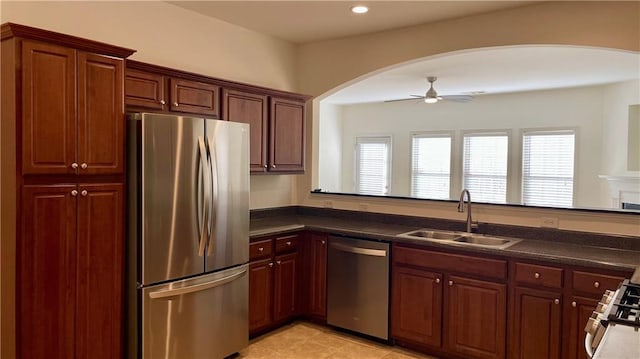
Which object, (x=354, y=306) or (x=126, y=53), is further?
(x=354, y=306)

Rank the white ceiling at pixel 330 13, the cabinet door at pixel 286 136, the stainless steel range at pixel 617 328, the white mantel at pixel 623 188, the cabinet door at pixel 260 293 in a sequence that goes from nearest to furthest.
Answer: the stainless steel range at pixel 617 328 < the white ceiling at pixel 330 13 < the cabinet door at pixel 260 293 < the cabinet door at pixel 286 136 < the white mantel at pixel 623 188

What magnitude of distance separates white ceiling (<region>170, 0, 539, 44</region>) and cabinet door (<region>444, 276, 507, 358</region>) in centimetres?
209

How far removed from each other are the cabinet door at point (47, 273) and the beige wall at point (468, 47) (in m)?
2.64

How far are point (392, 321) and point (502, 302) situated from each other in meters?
0.88

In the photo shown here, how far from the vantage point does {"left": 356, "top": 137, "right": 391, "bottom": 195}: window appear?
952 cm

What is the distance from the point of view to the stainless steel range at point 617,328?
145 centimetres

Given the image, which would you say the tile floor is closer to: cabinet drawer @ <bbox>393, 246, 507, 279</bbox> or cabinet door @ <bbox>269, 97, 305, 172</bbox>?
cabinet drawer @ <bbox>393, 246, 507, 279</bbox>

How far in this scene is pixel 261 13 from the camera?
12.5 feet

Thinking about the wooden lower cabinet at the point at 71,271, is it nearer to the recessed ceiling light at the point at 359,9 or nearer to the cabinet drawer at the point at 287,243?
the cabinet drawer at the point at 287,243

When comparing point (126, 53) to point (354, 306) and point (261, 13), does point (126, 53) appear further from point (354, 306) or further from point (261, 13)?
point (354, 306)

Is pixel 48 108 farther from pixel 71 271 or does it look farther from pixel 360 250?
pixel 360 250

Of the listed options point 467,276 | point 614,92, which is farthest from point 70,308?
point 614,92

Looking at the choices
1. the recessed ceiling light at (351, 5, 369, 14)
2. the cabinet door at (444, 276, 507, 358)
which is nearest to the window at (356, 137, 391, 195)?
the recessed ceiling light at (351, 5, 369, 14)

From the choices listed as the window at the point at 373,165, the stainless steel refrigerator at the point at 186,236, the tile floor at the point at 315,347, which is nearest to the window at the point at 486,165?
the window at the point at 373,165
